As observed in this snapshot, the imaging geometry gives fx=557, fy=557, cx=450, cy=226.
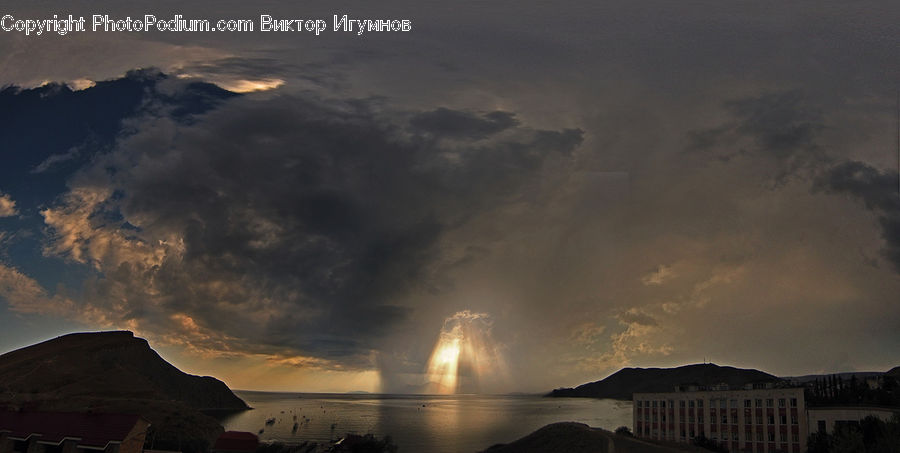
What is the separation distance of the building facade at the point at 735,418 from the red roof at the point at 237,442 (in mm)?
71740

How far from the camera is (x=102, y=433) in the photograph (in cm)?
4650

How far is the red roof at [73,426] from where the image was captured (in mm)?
46312

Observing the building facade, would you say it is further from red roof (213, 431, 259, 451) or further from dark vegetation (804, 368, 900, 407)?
red roof (213, 431, 259, 451)

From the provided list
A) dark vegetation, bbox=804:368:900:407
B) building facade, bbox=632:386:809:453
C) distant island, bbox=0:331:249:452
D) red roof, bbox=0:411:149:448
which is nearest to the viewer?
red roof, bbox=0:411:149:448

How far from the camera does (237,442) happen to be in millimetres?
72500

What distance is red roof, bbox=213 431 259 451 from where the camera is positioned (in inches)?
2840

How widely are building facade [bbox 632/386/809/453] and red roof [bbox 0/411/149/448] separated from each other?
85239 millimetres

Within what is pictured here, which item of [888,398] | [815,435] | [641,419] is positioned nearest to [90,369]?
[641,419]

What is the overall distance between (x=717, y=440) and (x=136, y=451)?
84.2 metres

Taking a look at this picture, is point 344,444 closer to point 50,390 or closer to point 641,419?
point 641,419

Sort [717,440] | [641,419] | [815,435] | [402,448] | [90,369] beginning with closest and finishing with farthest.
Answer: [815,435], [717,440], [641,419], [402,448], [90,369]

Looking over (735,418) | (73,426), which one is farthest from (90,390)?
(735,418)

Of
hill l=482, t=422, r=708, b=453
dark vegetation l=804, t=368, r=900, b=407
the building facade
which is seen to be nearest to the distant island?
hill l=482, t=422, r=708, b=453

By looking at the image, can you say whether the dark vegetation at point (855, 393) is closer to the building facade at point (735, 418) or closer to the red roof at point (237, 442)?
the building facade at point (735, 418)
